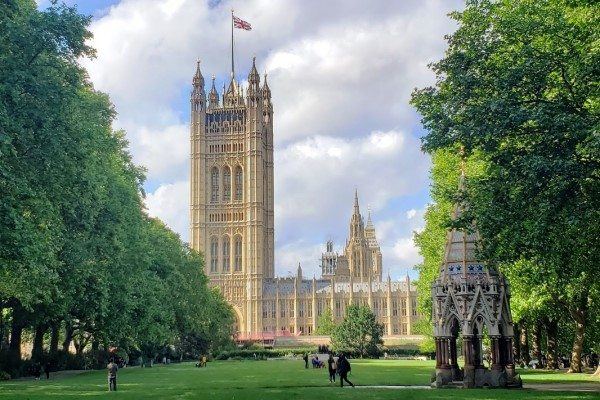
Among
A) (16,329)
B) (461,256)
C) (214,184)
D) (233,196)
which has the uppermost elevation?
(214,184)

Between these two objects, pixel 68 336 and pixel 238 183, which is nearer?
pixel 68 336

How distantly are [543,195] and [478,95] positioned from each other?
3.88 meters

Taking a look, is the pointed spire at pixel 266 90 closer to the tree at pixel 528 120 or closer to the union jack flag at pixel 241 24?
the union jack flag at pixel 241 24

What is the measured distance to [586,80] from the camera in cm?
2244

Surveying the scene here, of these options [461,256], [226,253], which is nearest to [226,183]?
[226,253]

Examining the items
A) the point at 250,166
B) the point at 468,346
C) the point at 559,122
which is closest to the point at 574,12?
the point at 559,122

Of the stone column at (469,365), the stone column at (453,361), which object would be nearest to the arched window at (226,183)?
the stone column at (453,361)

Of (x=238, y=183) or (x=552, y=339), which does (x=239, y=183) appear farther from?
(x=552, y=339)

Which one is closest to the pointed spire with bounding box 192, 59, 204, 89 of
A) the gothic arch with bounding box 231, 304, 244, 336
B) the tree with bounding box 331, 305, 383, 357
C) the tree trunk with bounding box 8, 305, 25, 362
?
the gothic arch with bounding box 231, 304, 244, 336

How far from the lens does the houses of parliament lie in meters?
171

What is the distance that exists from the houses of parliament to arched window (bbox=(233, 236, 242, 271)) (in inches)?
1.8

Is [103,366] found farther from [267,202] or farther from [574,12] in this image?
[267,202]

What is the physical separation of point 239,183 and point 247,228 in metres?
11.0

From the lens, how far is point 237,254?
568ft
